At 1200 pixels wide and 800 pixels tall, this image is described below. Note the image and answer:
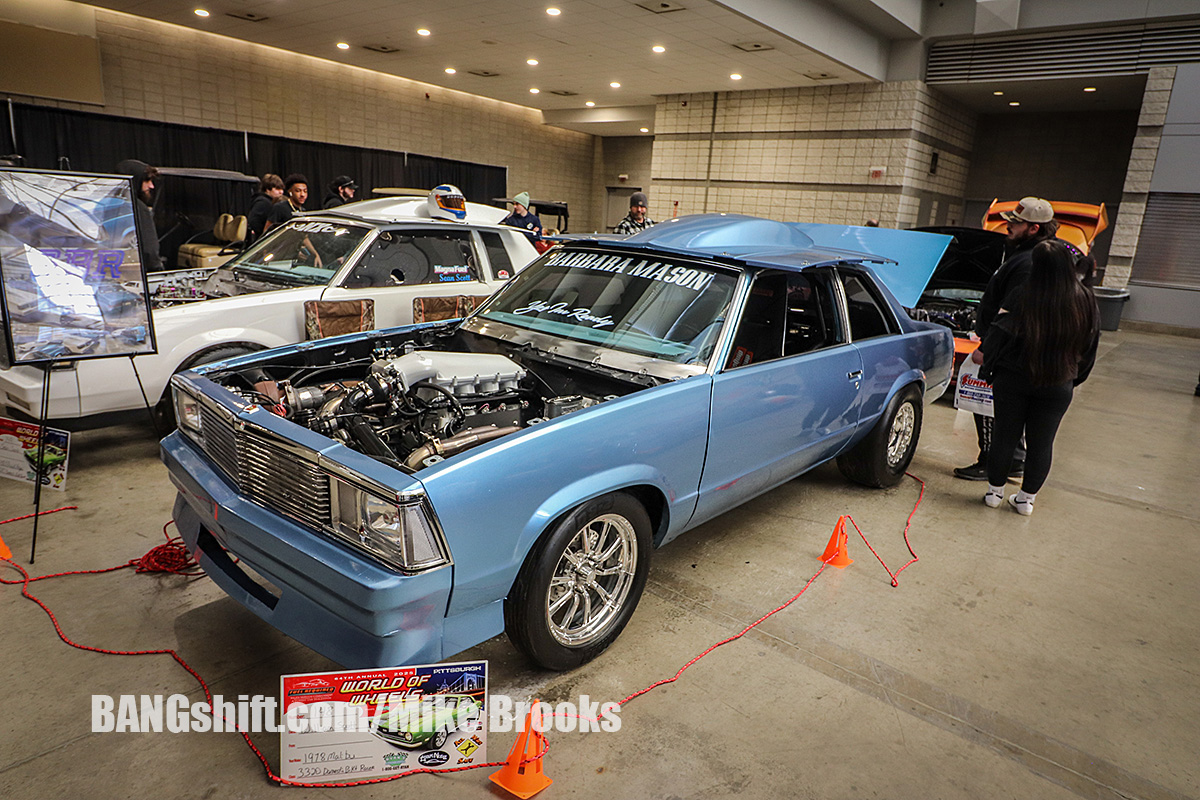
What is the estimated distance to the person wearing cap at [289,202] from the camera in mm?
7293

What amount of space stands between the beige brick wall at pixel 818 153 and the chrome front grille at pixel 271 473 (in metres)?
14.9

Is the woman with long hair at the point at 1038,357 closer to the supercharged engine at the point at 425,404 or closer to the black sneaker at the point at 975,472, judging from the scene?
the black sneaker at the point at 975,472

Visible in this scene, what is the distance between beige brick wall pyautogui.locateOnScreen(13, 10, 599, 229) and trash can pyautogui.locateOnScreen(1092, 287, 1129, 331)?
52.2ft

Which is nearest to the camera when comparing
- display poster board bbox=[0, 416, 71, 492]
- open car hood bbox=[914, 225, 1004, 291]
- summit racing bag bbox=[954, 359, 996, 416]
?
display poster board bbox=[0, 416, 71, 492]

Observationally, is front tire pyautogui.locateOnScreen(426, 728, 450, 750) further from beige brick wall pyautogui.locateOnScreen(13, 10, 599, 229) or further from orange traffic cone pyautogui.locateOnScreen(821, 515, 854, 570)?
beige brick wall pyautogui.locateOnScreen(13, 10, 599, 229)

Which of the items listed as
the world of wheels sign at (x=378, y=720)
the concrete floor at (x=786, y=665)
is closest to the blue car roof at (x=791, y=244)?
the concrete floor at (x=786, y=665)

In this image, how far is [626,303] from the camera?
11.1 feet

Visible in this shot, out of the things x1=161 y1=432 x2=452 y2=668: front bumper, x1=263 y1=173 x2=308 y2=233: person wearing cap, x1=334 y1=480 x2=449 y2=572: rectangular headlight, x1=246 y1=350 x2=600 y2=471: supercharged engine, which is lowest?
x1=161 y1=432 x2=452 y2=668: front bumper

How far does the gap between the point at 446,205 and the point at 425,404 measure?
3.98 meters

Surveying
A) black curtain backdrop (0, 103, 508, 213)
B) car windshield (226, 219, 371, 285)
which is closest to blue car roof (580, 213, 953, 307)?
car windshield (226, 219, 371, 285)

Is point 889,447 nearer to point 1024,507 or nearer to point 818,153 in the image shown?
point 1024,507

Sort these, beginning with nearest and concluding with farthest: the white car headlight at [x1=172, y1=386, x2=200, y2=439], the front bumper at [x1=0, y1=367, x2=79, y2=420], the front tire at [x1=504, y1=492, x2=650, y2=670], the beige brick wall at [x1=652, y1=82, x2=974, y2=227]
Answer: the front tire at [x1=504, y1=492, x2=650, y2=670], the white car headlight at [x1=172, y1=386, x2=200, y2=439], the front bumper at [x1=0, y1=367, x2=79, y2=420], the beige brick wall at [x1=652, y1=82, x2=974, y2=227]

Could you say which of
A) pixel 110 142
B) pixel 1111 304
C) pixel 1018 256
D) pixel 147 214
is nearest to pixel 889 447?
pixel 1018 256

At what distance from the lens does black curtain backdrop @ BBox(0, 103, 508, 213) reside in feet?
38.9
